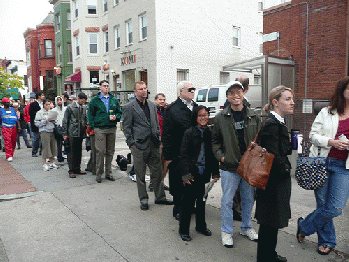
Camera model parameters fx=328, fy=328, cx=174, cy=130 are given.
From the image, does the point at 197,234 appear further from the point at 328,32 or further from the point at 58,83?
the point at 58,83

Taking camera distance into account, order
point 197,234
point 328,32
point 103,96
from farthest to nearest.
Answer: point 328,32, point 103,96, point 197,234

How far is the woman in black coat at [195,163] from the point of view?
403 centimetres

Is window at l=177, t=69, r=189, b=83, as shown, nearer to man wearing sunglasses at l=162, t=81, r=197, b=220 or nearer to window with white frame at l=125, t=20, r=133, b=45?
window with white frame at l=125, t=20, r=133, b=45

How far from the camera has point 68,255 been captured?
3789 mm

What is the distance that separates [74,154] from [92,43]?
2040 cm

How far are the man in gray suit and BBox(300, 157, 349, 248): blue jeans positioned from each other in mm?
2545

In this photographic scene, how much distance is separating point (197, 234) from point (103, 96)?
13.0 feet

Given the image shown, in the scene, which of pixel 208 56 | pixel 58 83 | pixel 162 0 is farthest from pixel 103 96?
pixel 58 83

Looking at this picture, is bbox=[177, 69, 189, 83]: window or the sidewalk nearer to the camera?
the sidewalk

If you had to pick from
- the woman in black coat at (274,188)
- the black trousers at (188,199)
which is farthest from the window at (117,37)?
the woman in black coat at (274,188)

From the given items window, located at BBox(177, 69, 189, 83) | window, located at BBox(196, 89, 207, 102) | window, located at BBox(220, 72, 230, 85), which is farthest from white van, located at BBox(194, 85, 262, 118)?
window, located at BBox(220, 72, 230, 85)

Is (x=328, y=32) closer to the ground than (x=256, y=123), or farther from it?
farther from it

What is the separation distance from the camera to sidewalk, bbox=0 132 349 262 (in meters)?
3.75

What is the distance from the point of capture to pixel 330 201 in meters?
3.53
